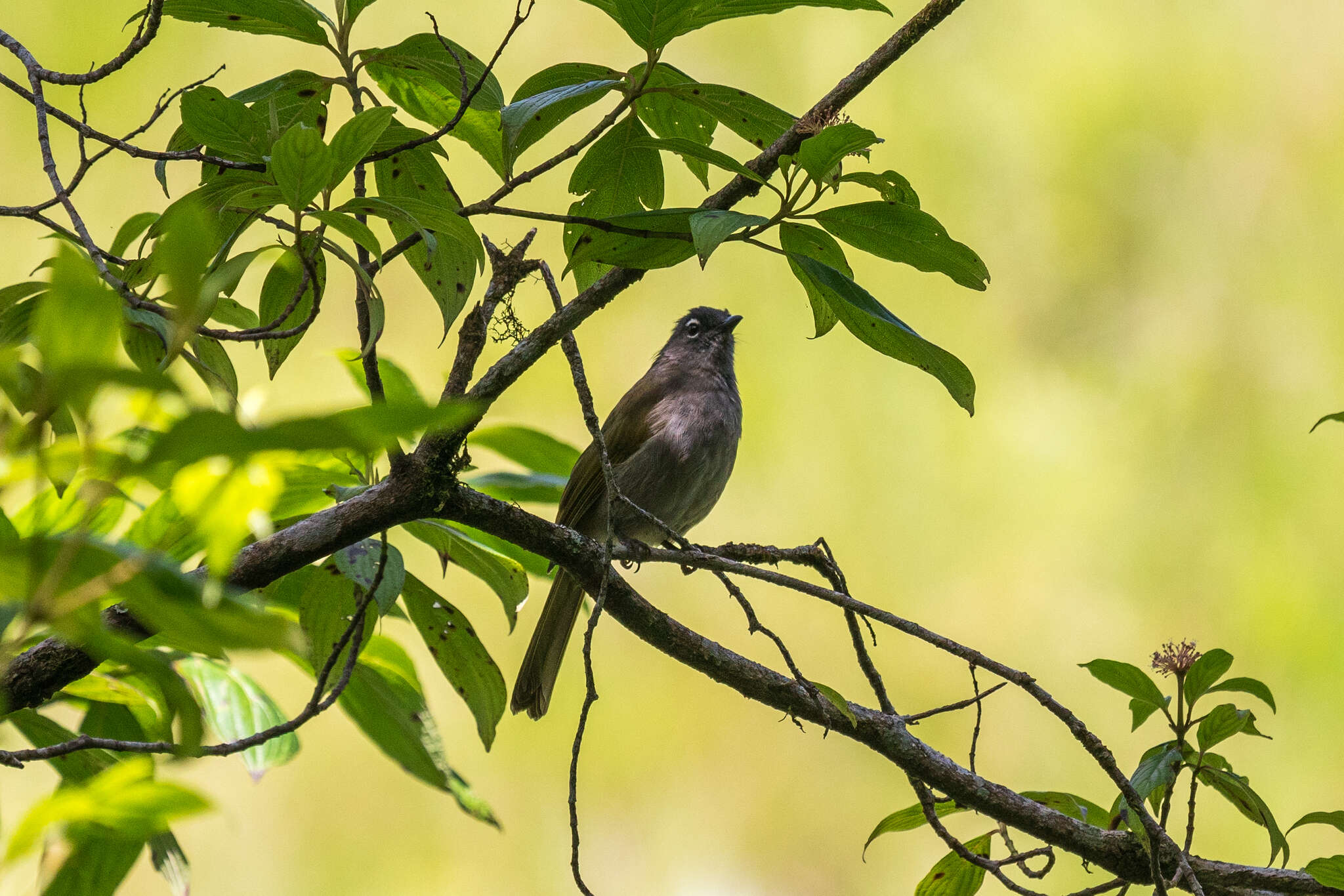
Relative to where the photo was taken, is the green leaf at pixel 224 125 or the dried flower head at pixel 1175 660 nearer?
the green leaf at pixel 224 125

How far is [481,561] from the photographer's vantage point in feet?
6.26

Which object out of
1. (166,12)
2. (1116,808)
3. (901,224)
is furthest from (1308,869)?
(166,12)

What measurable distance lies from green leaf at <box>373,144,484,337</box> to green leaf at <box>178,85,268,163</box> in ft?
0.62

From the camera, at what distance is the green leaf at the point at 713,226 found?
113cm

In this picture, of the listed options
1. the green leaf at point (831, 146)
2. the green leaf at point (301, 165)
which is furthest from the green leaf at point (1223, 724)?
the green leaf at point (301, 165)

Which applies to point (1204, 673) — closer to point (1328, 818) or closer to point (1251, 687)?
point (1251, 687)

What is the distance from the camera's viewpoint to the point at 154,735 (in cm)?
180

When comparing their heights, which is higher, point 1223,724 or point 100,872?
point 1223,724

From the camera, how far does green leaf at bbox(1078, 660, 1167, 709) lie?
1685mm

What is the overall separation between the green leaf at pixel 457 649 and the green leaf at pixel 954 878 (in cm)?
84

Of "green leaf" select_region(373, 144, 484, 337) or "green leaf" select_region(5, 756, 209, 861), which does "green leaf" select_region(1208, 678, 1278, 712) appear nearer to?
"green leaf" select_region(373, 144, 484, 337)

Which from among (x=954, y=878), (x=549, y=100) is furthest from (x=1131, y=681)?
(x=549, y=100)

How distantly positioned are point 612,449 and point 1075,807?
2037 mm

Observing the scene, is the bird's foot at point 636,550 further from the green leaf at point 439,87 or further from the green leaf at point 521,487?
the green leaf at point 439,87
